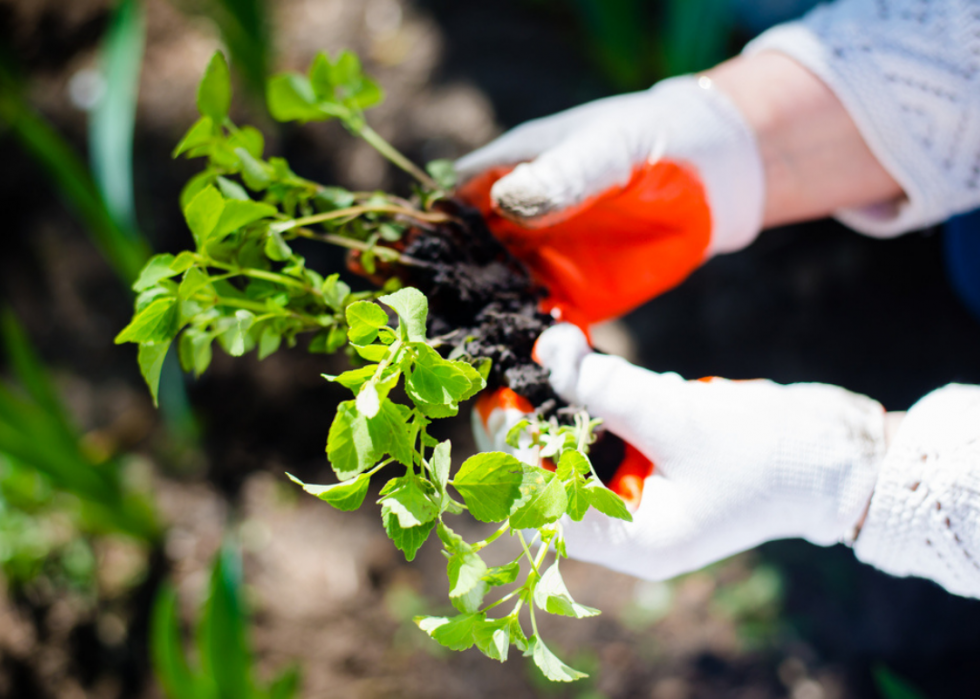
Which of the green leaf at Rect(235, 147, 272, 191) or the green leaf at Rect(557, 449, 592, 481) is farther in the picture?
the green leaf at Rect(235, 147, 272, 191)

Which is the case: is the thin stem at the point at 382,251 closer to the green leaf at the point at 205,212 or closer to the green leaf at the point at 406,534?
the green leaf at the point at 205,212

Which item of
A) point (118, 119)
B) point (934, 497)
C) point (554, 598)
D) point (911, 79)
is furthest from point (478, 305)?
point (118, 119)

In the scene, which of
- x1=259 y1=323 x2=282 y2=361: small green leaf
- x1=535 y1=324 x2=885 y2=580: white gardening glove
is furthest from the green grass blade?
x1=535 y1=324 x2=885 y2=580: white gardening glove

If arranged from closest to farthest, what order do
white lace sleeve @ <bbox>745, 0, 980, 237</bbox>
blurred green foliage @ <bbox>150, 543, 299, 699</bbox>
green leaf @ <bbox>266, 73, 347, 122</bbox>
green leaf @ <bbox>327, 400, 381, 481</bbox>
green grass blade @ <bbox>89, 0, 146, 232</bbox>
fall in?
green leaf @ <bbox>327, 400, 381, 481</bbox> < green leaf @ <bbox>266, 73, 347, 122</bbox> < white lace sleeve @ <bbox>745, 0, 980, 237</bbox> < blurred green foliage @ <bbox>150, 543, 299, 699</bbox> < green grass blade @ <bbox>89, 0, 146, 232</bbox>

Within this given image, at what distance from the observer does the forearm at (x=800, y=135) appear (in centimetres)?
77

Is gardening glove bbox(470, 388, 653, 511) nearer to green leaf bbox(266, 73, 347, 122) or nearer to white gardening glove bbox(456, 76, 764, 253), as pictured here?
white gardening glove bbox(456, 76, 764, 253)

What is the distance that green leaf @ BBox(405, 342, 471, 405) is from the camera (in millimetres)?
371

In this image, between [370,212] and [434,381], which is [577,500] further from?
[370,212]

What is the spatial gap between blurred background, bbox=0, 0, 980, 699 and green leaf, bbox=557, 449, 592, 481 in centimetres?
74

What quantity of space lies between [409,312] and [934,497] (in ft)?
1.85

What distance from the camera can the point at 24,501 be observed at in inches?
54.8

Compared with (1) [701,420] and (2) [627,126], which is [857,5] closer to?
(2) [627,126]

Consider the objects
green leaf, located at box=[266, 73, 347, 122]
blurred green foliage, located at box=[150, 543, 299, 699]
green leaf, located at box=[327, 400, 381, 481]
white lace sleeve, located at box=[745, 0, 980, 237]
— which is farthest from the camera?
blurred green foliage, located at box=[150, 543, 299, 699]

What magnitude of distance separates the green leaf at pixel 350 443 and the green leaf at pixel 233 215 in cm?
19
